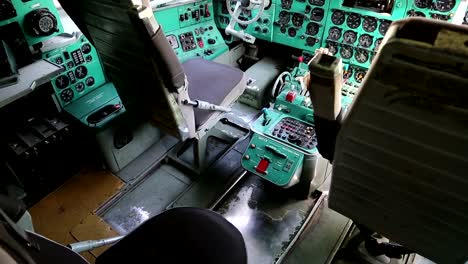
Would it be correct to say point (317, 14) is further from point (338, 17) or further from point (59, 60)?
point (59, 60)

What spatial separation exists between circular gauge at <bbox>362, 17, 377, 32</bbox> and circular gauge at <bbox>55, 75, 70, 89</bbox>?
258 cm

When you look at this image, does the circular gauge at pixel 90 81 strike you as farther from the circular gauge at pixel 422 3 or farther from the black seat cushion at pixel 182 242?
the circular gauge at pixel 422 3

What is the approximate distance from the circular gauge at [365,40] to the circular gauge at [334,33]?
203 mm

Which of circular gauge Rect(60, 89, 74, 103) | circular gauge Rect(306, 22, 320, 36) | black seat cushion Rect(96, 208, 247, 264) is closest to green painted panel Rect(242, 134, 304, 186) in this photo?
black seat cushion Rect(96, 208, 247, 264)

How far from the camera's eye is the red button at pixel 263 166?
2387mm

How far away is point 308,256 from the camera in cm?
216

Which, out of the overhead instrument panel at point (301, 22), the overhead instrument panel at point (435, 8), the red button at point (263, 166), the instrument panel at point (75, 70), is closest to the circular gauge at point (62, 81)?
the instrument panel at point (75, 70)

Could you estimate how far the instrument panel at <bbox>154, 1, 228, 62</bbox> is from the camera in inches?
127

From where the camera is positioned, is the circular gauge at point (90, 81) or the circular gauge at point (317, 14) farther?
the circular gauge at point (317, 14)

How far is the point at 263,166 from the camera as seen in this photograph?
7.86 ft

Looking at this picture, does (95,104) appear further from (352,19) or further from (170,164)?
(352,19)

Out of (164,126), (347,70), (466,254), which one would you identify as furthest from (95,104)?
(466,254)

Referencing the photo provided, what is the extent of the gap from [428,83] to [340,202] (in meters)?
0.87

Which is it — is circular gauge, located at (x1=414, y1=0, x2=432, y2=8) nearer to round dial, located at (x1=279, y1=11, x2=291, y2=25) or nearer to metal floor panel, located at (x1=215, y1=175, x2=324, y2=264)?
round dial, located at (x1=279, y1=11, x2=291, y2=25)
